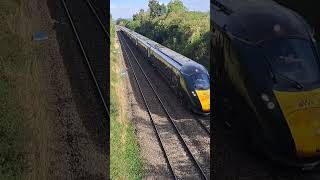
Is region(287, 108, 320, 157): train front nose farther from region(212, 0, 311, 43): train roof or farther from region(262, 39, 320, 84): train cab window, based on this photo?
region(212, 0, 311, 43): train roof

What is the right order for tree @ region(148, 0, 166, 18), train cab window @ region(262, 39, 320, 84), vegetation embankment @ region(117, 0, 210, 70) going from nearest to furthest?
train cab window @ region(262, 39, 320, 84) → vegetation embankment @ region(117, 0, 210, 70) → tree @ region(148, 0, 166, 18)

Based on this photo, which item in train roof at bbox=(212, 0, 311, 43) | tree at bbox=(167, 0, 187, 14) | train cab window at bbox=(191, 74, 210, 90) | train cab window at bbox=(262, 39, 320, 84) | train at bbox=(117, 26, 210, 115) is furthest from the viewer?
tree at bbox=(167, 0, 187, 14)

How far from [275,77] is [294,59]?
2.27ft

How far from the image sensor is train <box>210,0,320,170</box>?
9.28m

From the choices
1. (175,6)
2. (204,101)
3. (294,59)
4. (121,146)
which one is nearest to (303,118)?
(294,59)

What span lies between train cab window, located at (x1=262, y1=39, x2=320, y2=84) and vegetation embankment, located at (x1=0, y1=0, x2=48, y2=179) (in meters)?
7.24

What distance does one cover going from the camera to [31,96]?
13852 millimetres

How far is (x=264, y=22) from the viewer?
998 centimetres

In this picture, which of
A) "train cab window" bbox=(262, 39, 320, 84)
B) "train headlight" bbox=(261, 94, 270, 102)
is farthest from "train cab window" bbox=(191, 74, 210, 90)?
"train headlight" bbox=(261, 94, 270, 102)

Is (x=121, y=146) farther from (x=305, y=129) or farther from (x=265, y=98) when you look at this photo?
(x=305, y=129)

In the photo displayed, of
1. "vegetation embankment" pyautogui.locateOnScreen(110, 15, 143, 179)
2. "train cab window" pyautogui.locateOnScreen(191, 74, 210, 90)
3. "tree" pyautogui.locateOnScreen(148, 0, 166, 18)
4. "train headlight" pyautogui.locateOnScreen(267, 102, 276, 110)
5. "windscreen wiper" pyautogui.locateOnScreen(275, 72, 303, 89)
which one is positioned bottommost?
"vegetation embankment" pyautogui.locateOnScreen(110, 15, 143, 179)

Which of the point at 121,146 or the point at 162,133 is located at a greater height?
the point at 121,146

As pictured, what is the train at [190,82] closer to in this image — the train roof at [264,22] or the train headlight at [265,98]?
the train roof at [264,22]

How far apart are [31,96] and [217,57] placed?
6327mm
